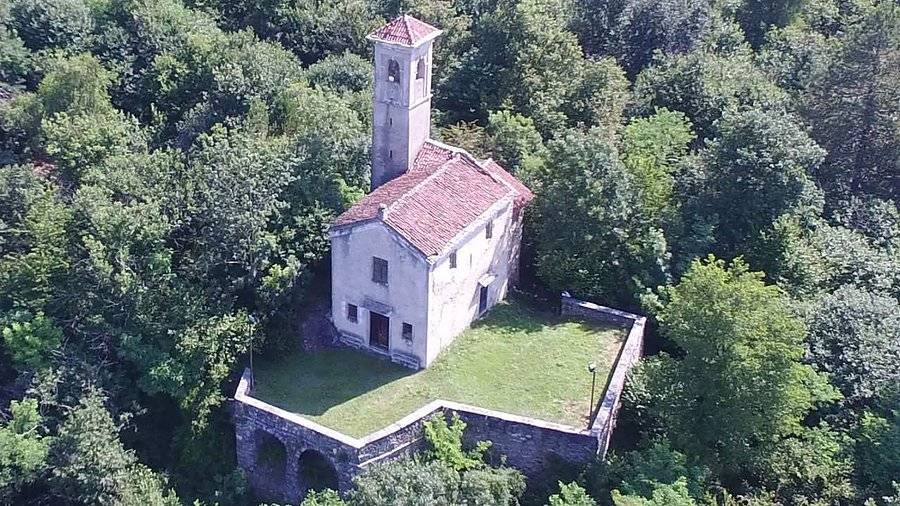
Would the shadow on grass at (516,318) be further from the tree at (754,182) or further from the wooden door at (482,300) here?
the tree at (754,182)

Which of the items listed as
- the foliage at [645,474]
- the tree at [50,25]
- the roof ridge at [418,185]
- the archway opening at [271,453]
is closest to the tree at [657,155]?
the roof ridge at [418,185]

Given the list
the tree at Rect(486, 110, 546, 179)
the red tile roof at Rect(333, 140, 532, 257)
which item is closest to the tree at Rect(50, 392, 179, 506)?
the red tile roof at Rect(333, 140, 532, 257)

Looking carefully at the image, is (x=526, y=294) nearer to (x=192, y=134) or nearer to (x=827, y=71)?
(x=192, y=134)

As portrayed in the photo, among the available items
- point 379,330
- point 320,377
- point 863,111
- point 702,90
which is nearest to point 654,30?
point 702,90

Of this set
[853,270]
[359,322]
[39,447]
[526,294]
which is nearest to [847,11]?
[853,270]

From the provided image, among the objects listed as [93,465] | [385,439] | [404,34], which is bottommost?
[93,465]

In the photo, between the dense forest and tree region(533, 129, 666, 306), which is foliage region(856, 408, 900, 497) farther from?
tree region(533, 129, 666, 306)

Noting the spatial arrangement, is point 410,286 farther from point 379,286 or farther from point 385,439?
point 385,439
